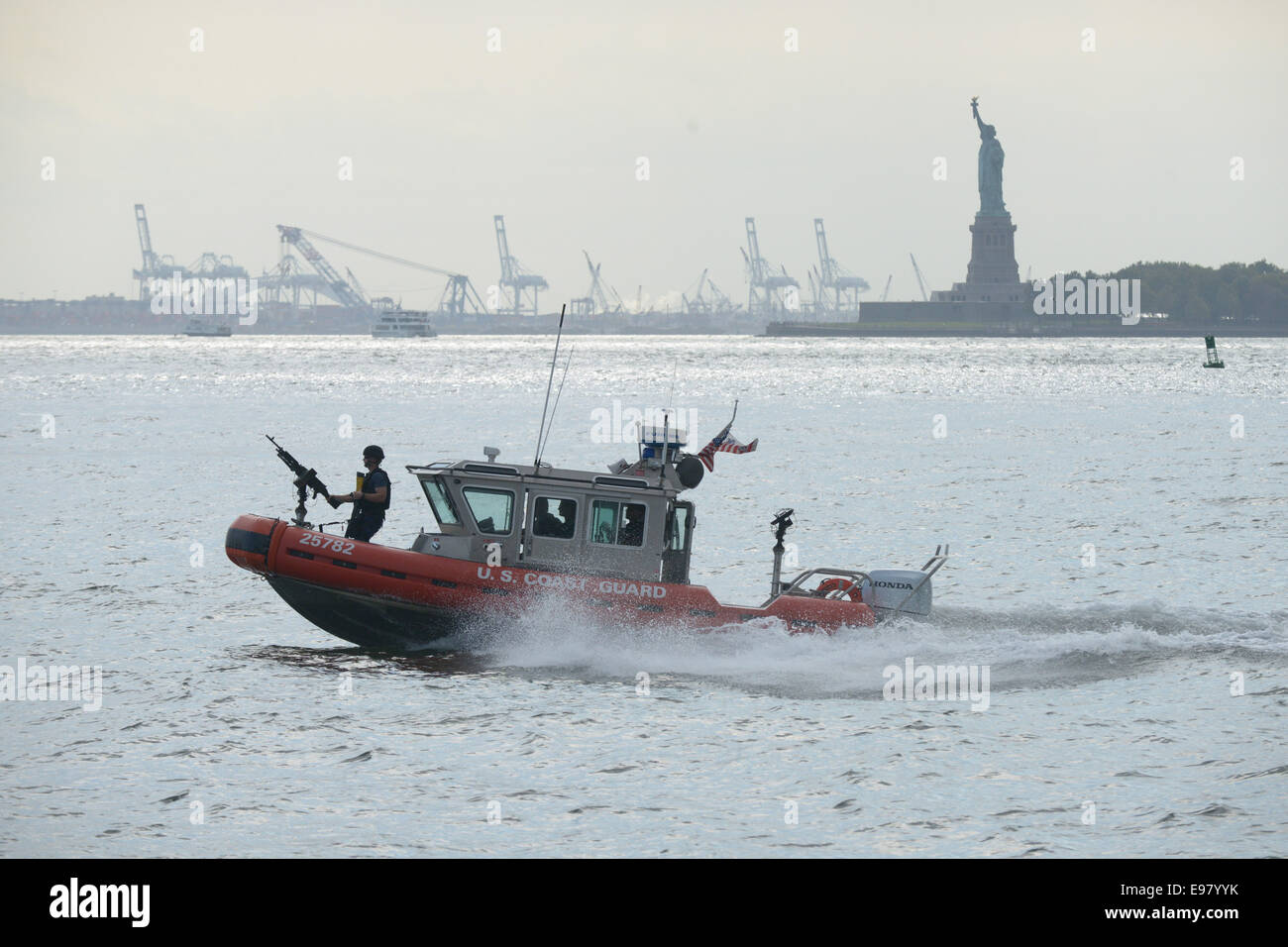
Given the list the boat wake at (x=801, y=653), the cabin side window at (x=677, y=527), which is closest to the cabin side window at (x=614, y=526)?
the cabin side window at (x=677, y=527)

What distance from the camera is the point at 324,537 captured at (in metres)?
19.1

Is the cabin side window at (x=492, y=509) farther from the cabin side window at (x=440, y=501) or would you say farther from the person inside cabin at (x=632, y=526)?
the person inside cabin at (x=632, y=526)

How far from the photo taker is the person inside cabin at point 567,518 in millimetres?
18750

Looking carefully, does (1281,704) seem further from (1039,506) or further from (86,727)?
(1039,506)

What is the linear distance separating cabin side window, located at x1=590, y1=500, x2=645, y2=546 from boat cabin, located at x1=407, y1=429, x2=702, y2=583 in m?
0.01

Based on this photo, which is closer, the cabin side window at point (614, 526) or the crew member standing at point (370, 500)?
the crew member standing at point (370, 500)

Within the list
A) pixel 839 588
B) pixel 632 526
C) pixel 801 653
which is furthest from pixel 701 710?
pixel 839 588

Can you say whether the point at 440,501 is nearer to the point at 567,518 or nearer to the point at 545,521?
the point at 545,521

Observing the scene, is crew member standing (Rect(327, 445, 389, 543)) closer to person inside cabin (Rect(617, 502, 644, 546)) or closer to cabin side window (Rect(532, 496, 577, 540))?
cabin side window (Rect(532, 496, 577, 540))

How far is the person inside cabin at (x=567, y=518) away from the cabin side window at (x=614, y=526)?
207 mm

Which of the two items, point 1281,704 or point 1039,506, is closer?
point 1281,704
